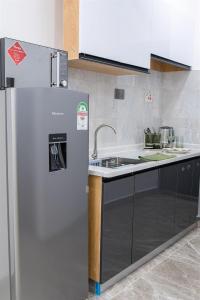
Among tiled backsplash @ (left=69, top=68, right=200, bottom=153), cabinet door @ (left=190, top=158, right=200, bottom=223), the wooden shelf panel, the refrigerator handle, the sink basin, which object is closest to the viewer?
the refrigerator handle

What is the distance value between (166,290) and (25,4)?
2370 mm

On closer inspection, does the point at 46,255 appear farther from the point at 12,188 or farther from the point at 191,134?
the point at 191,134

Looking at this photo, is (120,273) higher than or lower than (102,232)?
lower

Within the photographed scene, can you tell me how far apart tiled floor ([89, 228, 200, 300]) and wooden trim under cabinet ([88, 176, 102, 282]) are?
8.6 inches

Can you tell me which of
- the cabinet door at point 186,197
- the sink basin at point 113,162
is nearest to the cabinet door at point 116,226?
the sink basin at point 113,162

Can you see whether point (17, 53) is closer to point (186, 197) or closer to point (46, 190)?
point (46, 190)

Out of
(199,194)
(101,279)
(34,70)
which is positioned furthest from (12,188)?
(199,194)

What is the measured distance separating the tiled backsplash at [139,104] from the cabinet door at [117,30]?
0.41 metres

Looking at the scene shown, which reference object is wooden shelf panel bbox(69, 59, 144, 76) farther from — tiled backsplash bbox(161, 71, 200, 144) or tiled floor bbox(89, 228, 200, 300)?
tiled floor bbox(89, 228, 200, 300)

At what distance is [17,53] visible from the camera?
1.83m

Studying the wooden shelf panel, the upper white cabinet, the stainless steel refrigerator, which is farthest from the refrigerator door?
the upper white cabinet

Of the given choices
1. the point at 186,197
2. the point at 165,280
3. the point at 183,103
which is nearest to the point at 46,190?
the point at 165,280

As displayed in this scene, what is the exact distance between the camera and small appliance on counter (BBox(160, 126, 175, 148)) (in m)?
3.69

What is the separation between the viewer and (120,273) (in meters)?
2.36
